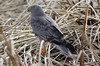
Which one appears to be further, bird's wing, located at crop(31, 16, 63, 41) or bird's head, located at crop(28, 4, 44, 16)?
bird's head, located at crop(28, 4, 44, 16)

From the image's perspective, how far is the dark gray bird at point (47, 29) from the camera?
9.66ft

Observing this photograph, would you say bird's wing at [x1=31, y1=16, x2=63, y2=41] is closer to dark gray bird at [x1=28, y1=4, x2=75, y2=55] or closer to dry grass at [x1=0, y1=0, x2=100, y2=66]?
dark gray bird at [x1=28, y1=4, x2=75, y2=55]

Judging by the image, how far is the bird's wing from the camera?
304 cm

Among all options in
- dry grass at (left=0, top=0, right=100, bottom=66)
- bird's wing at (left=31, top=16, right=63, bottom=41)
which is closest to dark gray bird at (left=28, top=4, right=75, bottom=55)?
bird's wing at (left=31, top=16, right=63, bottom=41)

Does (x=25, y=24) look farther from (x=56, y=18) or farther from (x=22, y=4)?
(x=22, y=4)

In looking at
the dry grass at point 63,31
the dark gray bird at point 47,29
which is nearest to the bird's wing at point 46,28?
the dark gray bird at point 47,29

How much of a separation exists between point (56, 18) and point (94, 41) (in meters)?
0.59

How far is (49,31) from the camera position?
123 inches

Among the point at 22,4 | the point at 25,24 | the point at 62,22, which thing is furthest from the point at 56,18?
the point at 22,4

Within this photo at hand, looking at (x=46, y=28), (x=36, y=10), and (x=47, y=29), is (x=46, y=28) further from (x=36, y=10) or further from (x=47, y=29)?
(x=36, y=10)

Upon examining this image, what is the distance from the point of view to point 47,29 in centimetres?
315

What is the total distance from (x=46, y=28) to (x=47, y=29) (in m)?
0.01

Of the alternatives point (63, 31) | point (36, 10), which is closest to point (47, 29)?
point (36, 10)

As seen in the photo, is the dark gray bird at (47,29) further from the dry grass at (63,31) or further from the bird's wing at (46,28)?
the dry grass at (63,31)
